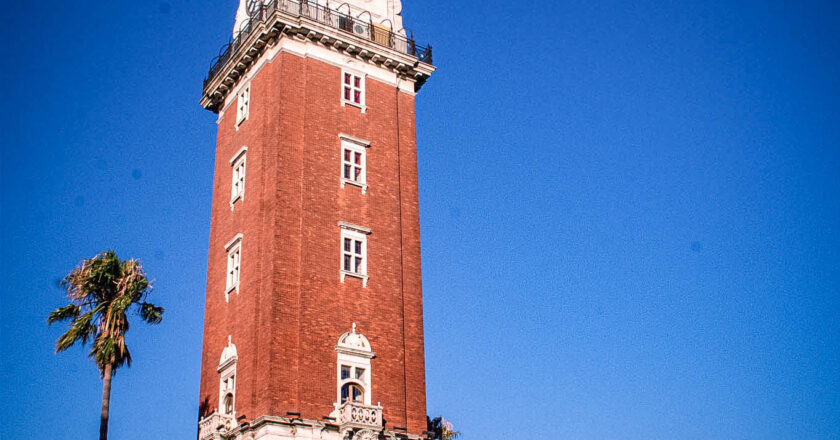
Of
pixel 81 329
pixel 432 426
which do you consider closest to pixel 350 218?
pixel 81 329

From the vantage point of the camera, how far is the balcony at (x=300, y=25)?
1527 inches

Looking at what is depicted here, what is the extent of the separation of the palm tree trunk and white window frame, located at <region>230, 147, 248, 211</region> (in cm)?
949

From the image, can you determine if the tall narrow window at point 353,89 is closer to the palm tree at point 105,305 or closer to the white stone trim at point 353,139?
the white stone trim at point 353,139

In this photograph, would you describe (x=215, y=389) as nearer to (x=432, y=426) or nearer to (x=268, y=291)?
(x=268, y=291)

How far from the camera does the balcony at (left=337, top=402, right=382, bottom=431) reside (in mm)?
32062

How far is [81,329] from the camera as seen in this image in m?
33.3

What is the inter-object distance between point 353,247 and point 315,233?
5.90 feet

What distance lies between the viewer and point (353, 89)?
40.1 meters

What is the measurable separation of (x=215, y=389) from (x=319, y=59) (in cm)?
1495

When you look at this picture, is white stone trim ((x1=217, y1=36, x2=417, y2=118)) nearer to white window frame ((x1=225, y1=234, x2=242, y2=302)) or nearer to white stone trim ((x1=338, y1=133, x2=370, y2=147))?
white stone trim ((x1=338, y1=133, x2=370, y2=147))

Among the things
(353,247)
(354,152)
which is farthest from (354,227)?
(354,152)

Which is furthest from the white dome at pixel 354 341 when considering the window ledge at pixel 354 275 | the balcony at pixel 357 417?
the balcony at pixel 357 417

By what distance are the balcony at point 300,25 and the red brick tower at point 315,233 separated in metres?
0.07

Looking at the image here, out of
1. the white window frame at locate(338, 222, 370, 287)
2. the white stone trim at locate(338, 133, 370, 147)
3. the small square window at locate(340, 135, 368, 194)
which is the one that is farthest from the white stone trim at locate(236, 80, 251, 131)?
the white window frame at locate(338, 222, 370, 287)
